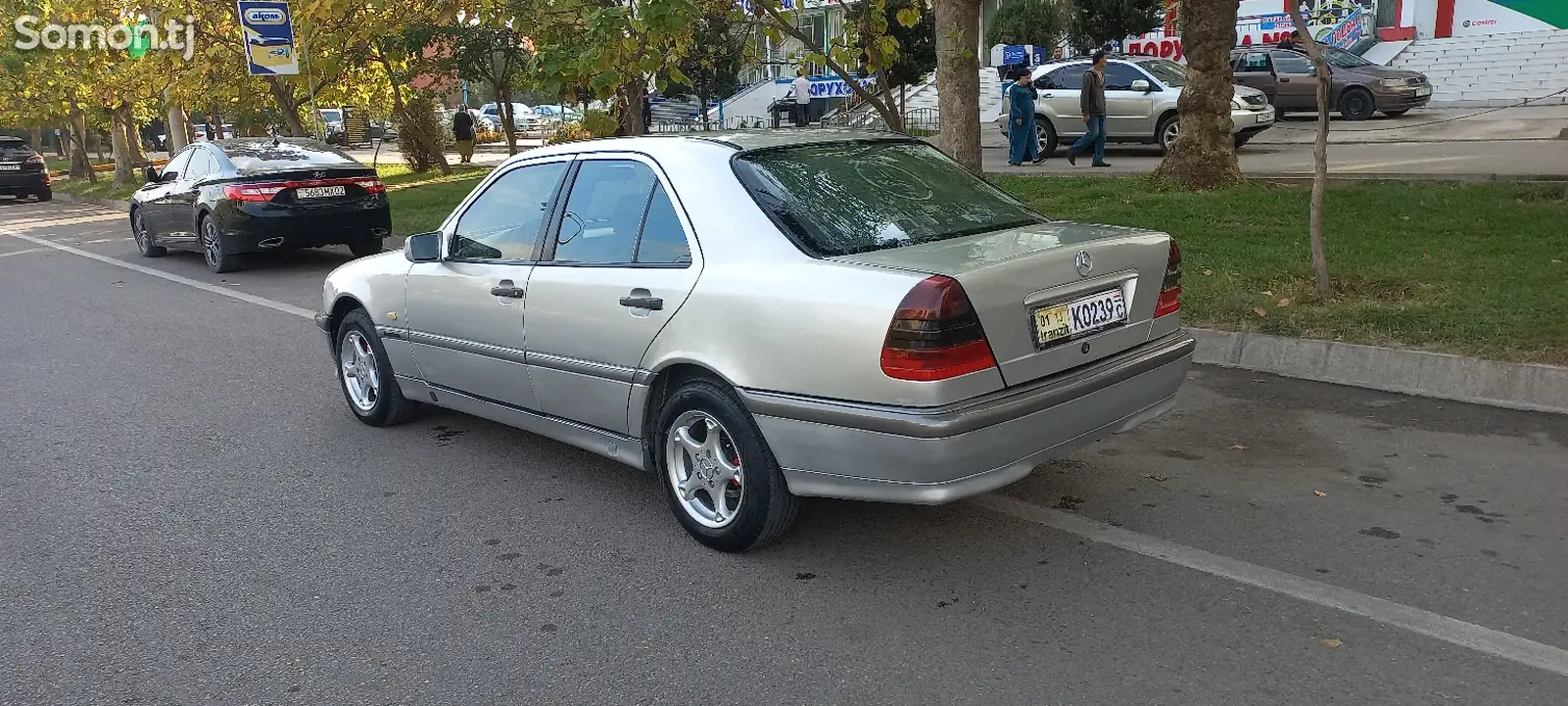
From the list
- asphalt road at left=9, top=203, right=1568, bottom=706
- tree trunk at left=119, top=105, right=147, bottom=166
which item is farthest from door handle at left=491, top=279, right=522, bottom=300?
tree trunk at left=119, top=105, right=147, bottom=166

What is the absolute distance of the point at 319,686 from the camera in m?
3.36

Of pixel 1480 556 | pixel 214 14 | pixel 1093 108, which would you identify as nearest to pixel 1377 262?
pixel 1480 556

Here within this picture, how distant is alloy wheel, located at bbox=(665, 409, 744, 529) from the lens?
418 centimetres

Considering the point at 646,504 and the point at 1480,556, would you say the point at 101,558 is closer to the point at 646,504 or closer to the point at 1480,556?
the point at 646,504

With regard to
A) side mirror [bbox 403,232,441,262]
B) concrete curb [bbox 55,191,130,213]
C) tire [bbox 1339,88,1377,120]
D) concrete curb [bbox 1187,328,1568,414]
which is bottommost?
concrete curb [bbox 1187,328,1568,414]

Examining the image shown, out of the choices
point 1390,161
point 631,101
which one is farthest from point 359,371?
point 1390,161

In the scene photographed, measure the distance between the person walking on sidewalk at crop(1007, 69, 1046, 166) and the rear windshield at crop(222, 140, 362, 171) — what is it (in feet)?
30.6

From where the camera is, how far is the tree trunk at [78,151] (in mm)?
32669

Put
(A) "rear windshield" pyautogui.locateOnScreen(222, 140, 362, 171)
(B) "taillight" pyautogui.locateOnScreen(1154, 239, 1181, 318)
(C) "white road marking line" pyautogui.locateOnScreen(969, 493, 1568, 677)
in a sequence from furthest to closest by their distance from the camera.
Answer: (A) "rear windshield" pyautogui.locateOnScreen(222, 140, 362, 171) → (B) "taillight" pyautogui.locateOnScreen(1154, 239, 1181, 318) → (C) "white road marking line" pyautogui.locateOnScreen(969, 493, 1568, 677)

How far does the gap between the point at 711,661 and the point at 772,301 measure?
117 centimetres

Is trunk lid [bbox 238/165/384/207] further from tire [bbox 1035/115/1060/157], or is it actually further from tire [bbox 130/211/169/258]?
tire [bbox 1035/115/1060/157]

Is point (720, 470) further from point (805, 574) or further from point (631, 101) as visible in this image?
point (631, 101)

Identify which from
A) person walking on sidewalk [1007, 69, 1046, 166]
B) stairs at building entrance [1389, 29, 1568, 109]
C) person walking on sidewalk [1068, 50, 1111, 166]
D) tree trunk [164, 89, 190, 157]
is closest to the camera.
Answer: person walking on sidewalk [1068, 50, 1111, 166]

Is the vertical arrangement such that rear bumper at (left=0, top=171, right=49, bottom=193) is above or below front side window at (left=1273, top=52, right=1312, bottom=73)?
below
